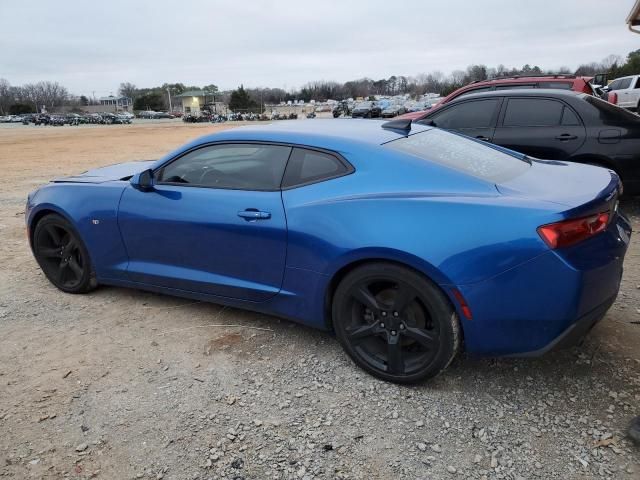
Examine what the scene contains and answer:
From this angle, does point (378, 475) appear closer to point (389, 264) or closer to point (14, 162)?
point (389, 264)

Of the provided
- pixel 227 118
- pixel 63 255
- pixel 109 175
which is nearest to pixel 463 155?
pixel 109 175

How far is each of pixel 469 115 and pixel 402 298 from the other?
184 inches

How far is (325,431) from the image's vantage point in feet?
8.49

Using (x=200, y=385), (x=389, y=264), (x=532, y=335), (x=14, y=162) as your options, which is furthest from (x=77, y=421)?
(x=14, y=162)

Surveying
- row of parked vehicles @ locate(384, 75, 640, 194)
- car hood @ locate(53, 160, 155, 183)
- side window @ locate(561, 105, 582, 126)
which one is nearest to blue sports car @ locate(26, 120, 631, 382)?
car hood @ locate(53, 160, 155, 183)

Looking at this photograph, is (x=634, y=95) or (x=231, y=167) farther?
(x=634, y=95)

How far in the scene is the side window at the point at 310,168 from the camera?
3041 mm

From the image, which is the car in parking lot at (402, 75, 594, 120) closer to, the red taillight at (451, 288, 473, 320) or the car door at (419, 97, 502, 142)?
the car door at (419, 97, 502, 142)

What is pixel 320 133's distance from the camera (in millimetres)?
3275

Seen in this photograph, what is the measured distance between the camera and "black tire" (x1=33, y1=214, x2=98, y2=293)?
4160 millimetres

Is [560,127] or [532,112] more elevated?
[532,112]

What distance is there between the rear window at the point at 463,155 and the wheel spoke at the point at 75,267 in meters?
2.78

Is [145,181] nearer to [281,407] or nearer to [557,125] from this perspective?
[281,407]

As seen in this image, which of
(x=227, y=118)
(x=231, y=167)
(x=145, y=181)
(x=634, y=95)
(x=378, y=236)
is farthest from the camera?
(x=227, y=118)
